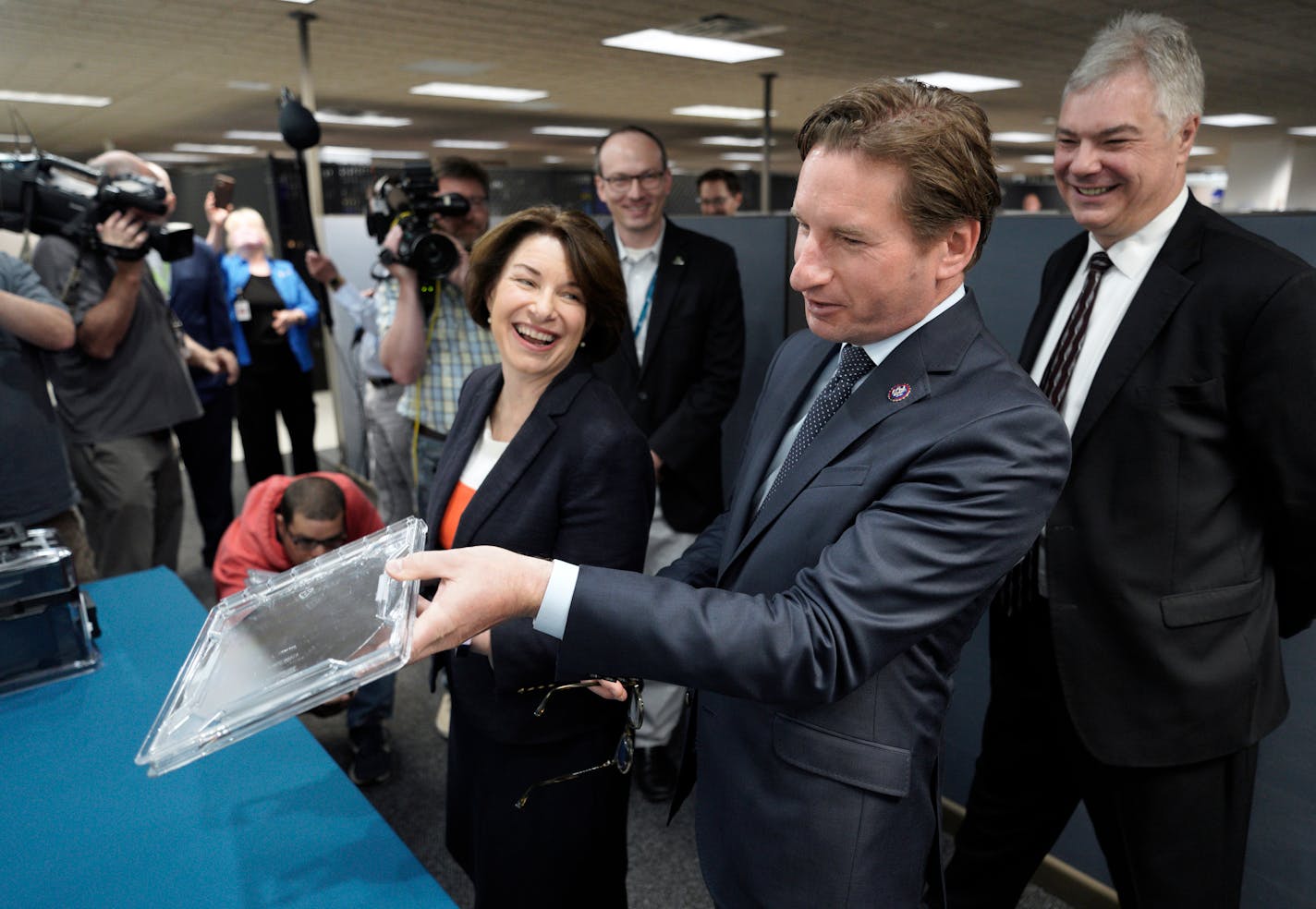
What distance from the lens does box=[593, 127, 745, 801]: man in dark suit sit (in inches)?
90.0

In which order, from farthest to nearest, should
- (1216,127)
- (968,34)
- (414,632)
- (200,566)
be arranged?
1. (1216,127)
2. (968,34)
3. (200,566)
4. (414,632)

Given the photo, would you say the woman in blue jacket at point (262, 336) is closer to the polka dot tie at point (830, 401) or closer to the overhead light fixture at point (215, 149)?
the polka dot tie at point (830, 401)

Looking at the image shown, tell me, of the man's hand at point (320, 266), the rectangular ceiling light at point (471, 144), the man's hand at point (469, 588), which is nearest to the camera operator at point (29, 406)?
the man's hand at point (320, 266)

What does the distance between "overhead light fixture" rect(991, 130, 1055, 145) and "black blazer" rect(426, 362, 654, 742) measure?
11274 millimetres

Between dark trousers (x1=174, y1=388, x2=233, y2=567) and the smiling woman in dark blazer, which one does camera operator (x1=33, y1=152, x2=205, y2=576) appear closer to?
dark trousers (x1=174, y1=388, x2=233, y2=567)

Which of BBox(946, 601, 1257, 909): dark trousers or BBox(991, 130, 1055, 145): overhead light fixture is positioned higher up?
BBox(991, 130, 1055, 145): overhead light fixture

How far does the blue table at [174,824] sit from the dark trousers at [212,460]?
2340 mm

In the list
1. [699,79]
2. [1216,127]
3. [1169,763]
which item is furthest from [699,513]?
[1216,127]

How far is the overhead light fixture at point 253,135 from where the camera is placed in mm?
10023

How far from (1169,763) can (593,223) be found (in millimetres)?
1229

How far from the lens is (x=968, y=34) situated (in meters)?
5.36

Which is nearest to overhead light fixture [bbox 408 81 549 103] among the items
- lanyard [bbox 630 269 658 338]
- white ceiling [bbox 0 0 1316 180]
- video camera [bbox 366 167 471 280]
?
white ceiling [bbox 0 0 1316 180]

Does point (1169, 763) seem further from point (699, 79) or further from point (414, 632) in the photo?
point (699, 79)

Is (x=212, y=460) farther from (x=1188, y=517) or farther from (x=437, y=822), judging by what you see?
(x=1188, y=517)
